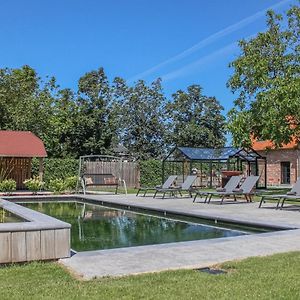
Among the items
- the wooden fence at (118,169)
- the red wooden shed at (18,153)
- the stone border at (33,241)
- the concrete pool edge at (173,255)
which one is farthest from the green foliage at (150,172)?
the stone border at (33,241)

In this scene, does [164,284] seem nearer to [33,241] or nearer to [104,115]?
[33,241]

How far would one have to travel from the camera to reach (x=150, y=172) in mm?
31750

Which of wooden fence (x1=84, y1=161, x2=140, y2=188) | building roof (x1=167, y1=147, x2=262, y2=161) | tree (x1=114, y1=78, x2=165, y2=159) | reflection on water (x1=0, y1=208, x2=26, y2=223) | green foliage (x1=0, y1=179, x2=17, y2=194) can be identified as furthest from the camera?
tree (x1=114, y1=78, x2=165, y2=159)

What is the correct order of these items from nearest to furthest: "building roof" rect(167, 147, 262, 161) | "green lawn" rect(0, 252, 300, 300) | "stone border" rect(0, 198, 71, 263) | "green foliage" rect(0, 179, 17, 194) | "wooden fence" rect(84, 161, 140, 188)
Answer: "green lawn" rect(0, 252, 300, 300) → "stone border" rect(0, 198, 71, 263) → "green foliage" rect(0, 179, 17, 194) → "building roof" rect(167, 147, 262, 161) → "wooden fence" rect(84, 161, 140, 188)

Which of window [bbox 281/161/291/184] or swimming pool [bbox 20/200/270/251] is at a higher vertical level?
window [bbox 281/161/291/184]

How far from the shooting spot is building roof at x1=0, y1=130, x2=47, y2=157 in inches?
969

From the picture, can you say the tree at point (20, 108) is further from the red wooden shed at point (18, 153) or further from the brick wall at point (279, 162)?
the brick wall at point (279, 162)

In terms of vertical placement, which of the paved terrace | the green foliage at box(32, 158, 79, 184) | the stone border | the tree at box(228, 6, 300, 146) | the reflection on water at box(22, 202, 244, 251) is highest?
the tree at box(228, 6, 300, 146)

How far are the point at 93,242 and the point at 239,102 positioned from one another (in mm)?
15492

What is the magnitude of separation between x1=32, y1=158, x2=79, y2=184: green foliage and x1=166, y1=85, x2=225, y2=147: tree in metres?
16.8

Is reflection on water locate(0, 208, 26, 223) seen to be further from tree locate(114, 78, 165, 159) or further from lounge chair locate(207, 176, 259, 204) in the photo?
tree locate(114, 78, 165, 159)

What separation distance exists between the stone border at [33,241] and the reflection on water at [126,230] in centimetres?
202

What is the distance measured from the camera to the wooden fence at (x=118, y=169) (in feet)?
98.5

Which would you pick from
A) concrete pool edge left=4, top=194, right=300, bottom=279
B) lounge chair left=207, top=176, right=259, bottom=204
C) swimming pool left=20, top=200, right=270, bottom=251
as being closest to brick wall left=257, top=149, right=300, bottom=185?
lounge chair left=207, top=176, right=259, bottom=204
